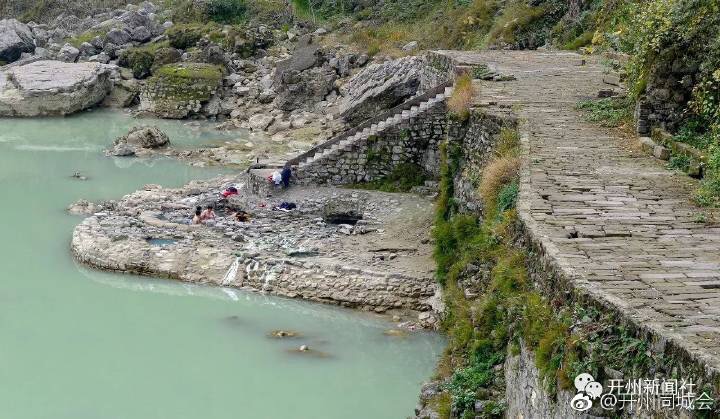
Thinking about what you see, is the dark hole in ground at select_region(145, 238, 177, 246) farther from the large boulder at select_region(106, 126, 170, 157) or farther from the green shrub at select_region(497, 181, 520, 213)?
the large boulder at select_region(106, 126, 170, 157)

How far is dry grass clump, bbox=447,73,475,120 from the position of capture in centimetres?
1580

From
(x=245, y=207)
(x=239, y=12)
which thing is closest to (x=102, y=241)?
(x=245, y=207)

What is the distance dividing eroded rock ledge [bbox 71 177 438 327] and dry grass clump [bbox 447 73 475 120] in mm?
2715

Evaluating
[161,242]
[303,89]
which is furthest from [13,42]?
[161,242]

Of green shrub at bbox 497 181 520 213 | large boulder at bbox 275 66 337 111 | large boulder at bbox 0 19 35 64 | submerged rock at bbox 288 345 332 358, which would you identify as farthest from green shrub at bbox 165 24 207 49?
green shrub at bbox 497 181 520 213

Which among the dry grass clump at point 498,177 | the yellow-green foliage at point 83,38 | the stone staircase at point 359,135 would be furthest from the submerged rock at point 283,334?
the yellow-green foliage at point 83,38

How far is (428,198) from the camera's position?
19.5 metres

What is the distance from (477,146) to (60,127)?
907 inches

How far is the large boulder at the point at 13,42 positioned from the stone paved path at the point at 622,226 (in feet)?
122

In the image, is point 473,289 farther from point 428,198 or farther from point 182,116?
point 182,116

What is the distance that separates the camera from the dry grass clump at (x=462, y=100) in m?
15.8

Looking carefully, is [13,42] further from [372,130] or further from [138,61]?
[372,130]

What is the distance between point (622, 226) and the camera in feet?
29.3

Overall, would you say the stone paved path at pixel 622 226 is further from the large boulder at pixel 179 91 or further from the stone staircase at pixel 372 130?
the large boulder at pixel 179 91
